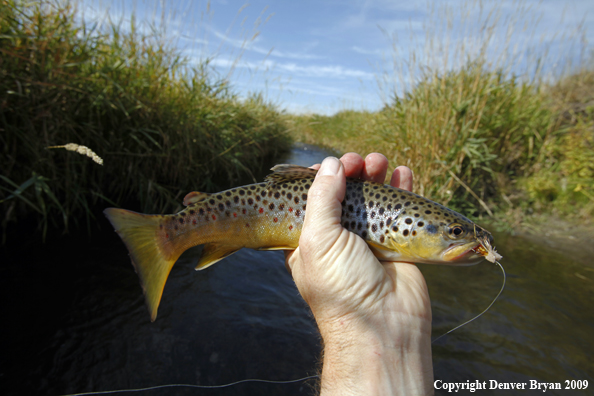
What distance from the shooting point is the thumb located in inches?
77.4

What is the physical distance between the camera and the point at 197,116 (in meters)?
6.00

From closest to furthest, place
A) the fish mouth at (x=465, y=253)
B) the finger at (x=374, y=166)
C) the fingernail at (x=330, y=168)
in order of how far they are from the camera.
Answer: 1. the fish mouth at (x=465, y=253)
2. the fingernail at (x=330, y=168)
3. the finger at (x=374, y=166)

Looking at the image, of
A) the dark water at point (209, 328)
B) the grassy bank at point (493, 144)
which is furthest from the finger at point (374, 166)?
the grassy bank at point (493, 144)

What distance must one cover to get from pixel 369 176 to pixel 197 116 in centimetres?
432

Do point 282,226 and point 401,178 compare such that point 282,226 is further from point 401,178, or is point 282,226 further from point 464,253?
point 401,178

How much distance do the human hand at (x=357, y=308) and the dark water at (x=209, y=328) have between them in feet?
4.59

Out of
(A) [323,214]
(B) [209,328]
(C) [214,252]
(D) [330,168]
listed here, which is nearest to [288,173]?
(D) [330,168]

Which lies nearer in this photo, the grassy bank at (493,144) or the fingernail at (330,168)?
the fingernail at (330,168)

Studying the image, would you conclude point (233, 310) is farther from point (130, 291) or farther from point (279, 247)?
point (279, 247)

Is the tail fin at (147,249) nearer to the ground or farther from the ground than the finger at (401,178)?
nearer to the ground

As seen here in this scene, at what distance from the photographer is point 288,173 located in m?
2.23

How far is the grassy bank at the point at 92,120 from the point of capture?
356 cm

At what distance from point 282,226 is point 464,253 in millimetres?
1161

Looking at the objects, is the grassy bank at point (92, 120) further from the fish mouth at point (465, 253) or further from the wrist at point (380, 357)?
the fish mouth at point (465, 253)
